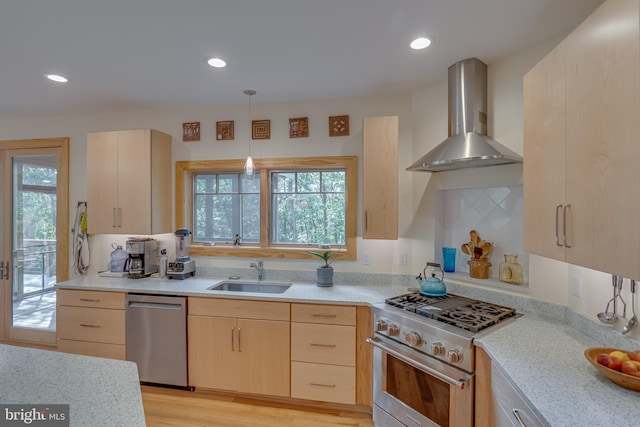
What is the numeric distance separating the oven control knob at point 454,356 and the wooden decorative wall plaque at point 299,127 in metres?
2.11

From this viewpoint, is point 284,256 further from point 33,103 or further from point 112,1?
point 33,103

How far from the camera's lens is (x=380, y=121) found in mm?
2469

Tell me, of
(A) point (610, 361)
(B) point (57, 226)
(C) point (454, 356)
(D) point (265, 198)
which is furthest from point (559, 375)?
(B) point (57, 226)

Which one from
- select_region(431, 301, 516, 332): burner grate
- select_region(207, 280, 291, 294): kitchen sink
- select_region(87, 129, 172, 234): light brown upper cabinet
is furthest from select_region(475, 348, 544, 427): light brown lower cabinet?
select_region(87, 129, 172, 234): light brown upper cabinet

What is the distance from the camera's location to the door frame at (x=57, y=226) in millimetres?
3273

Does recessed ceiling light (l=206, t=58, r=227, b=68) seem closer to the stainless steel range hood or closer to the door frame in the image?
the stainless steel range hood

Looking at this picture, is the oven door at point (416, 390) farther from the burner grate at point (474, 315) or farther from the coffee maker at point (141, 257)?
the coffee maker at point (141, 257)

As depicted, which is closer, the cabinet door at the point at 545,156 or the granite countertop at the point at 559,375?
the granite countertop at the point at 559,375

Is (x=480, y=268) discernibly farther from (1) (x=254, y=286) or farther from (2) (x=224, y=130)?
(2) (x=224, y=130)

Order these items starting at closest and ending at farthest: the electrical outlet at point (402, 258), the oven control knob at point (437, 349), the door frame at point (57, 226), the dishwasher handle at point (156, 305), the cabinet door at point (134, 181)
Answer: the oven control knob at point (437, 349) → the dishwasher handle at point (156, 305) → the electrical outlet at point (402, 258) → the cabinet door at point (134, 181) → the door frame at point (57, 226)

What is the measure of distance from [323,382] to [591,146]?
7.05ft

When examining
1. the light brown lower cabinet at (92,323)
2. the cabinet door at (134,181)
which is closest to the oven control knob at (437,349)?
the light brown lower cabinet at (92,323)

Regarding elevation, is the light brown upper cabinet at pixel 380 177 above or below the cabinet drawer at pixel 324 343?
above

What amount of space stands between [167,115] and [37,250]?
7.06ft
